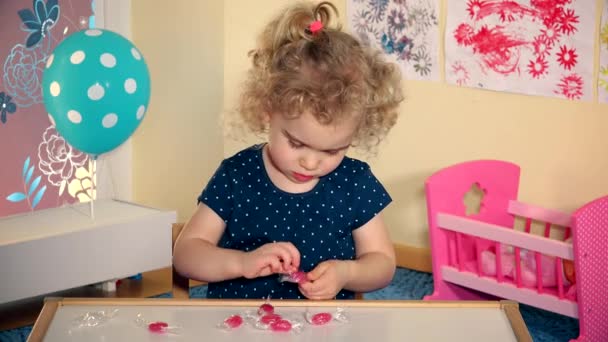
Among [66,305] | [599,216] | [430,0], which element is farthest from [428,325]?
[430,0]

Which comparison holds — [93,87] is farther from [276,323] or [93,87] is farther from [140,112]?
[276,323]

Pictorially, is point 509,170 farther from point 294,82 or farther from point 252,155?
point 294,82

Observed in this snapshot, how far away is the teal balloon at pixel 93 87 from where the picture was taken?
275 cm

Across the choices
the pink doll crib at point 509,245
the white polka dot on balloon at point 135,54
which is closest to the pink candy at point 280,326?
the pink doll crib at point 509,245

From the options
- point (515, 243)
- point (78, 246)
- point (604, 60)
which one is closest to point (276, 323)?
point (515, 243)

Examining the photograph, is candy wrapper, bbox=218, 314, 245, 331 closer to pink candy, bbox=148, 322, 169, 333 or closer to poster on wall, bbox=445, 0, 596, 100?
pink candy, bbox=148, 322, 169, 333

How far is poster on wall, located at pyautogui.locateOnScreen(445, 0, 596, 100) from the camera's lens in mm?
2965

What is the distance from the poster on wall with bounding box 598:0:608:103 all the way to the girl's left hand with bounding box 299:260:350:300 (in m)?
1.76

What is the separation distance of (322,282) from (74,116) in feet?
5.16

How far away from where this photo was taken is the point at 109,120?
2.83m

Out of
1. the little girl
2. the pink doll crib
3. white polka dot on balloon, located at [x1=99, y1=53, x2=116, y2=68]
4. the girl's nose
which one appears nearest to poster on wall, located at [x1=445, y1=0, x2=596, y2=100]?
the pink doll crib

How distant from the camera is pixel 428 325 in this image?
1.28 m

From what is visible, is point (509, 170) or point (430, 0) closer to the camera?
point (509, 170)

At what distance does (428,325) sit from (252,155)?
0.61m
